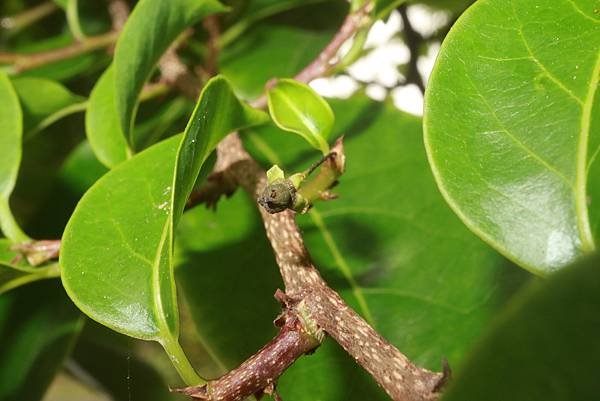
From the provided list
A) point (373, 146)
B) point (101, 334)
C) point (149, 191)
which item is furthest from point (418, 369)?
point (101, 334)

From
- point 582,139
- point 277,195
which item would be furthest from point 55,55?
point 582,139

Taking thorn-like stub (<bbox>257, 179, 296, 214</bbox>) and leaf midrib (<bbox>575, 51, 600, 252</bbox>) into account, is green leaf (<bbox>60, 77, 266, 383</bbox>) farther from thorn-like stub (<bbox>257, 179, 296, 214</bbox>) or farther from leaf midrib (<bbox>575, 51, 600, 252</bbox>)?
leaf midrib (<bbox>575, 51, 600, 252</bbox>)

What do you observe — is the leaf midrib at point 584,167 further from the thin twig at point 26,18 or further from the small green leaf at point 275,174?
the thin twig at point 26,18

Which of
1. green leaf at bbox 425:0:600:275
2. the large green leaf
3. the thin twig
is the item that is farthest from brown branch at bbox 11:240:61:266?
the thin twig

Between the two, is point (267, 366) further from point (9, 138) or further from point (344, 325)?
point (9, 138)

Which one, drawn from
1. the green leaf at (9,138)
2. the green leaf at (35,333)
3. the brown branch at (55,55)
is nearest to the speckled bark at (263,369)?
the green leaf at (9,138)

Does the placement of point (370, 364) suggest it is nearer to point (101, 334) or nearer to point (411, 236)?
point (411, 236)

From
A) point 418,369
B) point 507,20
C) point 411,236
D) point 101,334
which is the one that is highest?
point 507,20
